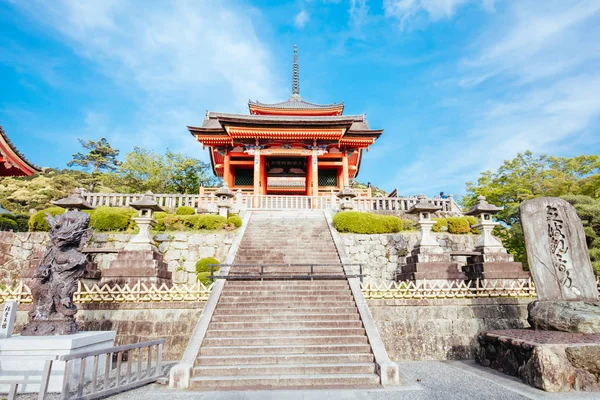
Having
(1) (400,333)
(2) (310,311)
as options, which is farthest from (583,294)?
(2) (310,311)

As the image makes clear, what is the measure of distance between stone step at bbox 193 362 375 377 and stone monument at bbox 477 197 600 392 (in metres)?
2.63

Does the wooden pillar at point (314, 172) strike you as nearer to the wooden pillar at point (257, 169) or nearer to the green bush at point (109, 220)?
the wooden pillar at point (257, 169)

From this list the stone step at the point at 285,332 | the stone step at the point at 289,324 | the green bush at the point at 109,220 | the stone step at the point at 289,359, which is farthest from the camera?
the green bush at the point at 109,220

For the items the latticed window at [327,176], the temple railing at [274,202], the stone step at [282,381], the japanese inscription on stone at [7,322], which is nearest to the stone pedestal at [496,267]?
the stone step at [282,381]

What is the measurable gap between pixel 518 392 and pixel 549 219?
388 centimetres

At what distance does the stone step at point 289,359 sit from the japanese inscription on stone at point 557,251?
4077mm

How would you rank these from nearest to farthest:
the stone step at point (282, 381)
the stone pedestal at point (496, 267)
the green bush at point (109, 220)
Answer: the stone step at point (282, 381), the stone pedestal at point (496, 267), the green bush at point (109, 220)

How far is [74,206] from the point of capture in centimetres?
1038

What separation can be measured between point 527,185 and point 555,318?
57.3 ft

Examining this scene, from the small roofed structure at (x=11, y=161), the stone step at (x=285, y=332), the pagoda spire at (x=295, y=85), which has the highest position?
the pagoda spire at (x=295, y=85)

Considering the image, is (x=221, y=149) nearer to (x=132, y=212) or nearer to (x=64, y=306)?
(x=132, y=212)

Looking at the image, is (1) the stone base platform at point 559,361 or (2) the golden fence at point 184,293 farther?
(2) the golden fence at point 184,293

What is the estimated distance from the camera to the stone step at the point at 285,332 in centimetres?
680

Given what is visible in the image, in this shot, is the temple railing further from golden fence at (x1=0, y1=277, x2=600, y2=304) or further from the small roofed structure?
golden fence at (x1=0, y1=277, x2=600, y2=304)
